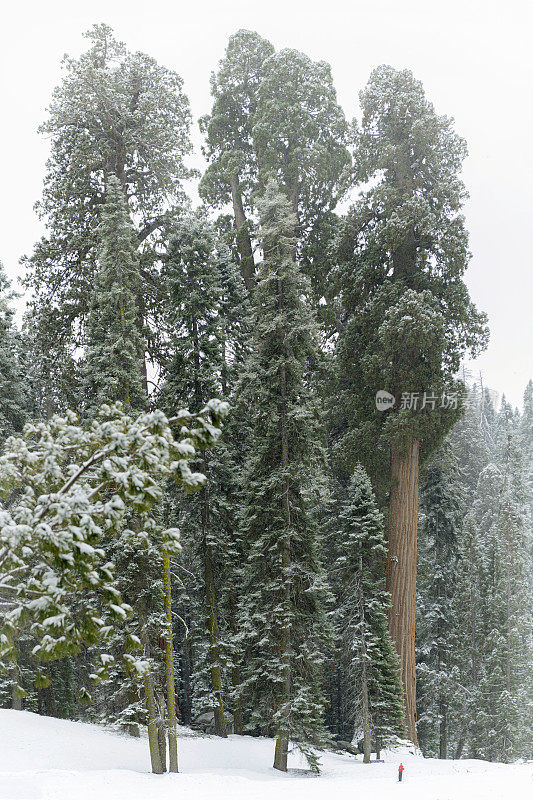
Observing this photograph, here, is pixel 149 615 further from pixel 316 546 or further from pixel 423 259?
pixel 423 259

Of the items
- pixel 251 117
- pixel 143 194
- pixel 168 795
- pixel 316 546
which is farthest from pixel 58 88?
pixel 168 795

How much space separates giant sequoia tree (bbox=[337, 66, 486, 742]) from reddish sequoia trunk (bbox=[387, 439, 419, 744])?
0.03 metres

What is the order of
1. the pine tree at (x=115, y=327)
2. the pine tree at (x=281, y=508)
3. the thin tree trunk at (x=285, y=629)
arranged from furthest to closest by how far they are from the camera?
the pine tree at (x=115, y=327) < the pine tree at (x=281, y=508) < the thin tree trunk at (x=285, y=629)

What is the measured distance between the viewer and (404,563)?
59.2ft

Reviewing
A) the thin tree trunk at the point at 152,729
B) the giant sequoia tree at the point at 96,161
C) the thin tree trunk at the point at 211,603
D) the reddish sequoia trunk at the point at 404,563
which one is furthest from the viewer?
the giant sequoia tree at the point at 96,161

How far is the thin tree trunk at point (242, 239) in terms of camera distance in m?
24.2

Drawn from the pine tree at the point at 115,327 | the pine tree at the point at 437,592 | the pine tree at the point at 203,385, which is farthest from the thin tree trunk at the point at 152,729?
the pine tree at the point at 437,592

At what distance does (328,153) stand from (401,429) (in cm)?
1114

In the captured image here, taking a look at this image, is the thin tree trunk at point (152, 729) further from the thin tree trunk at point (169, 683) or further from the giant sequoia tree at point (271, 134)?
the giant sequoia tree at point (271, 134)

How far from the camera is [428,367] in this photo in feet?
57.8

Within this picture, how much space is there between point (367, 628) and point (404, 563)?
1816mm

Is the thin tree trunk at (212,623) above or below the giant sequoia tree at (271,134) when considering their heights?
below

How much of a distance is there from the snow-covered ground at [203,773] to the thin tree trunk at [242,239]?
13571 millimetres

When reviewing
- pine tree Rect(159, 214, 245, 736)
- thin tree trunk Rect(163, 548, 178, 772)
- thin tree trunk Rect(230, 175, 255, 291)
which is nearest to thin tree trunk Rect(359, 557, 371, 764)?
pine tree Rect(159, 214, 245, 736)
